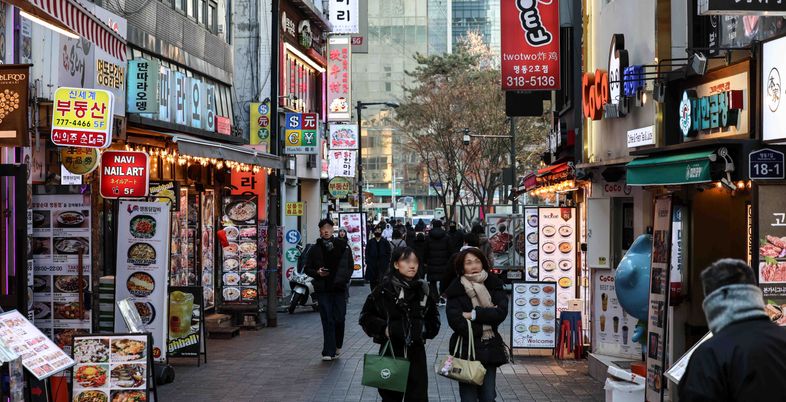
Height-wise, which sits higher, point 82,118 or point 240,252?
point 82,118

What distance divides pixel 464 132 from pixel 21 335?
36583 millimetres

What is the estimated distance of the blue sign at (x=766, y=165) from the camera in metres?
9.21

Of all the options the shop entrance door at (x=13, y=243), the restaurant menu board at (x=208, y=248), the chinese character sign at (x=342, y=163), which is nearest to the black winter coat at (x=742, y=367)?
the shop entrance door at (x=13, y=243)

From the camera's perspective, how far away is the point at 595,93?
16.4m

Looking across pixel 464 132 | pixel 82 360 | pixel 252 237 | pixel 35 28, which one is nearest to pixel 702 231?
pixel 82 360

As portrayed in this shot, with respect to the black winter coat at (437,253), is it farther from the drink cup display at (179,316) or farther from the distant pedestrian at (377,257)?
the drink cup display at (179,316)

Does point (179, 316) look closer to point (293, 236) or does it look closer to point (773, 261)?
point (773, 261)

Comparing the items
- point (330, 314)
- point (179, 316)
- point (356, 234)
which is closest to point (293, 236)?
point (356, 234)

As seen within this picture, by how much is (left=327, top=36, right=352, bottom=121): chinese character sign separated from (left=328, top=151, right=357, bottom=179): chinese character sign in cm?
140

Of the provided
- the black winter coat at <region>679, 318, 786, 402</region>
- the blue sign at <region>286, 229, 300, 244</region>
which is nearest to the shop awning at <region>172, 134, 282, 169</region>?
the blue sign at <region>286, 229, 300, 244</region>

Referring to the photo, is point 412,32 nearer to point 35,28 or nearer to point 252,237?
point 252,237

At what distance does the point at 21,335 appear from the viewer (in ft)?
30.0

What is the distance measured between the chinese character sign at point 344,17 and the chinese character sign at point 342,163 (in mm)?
4656

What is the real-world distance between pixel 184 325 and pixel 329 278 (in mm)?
2086
